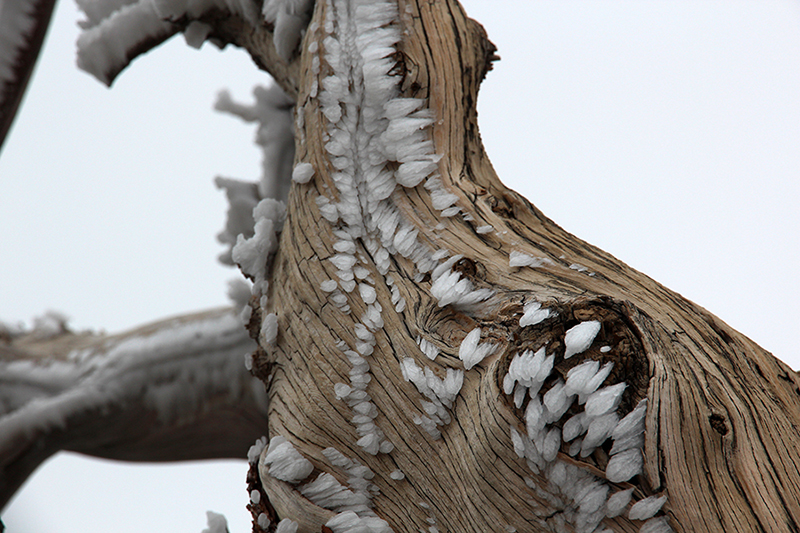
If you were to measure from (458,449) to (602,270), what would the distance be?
8.8 inches

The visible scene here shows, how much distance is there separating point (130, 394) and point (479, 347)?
67 cm

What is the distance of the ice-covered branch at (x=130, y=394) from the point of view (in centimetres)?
88

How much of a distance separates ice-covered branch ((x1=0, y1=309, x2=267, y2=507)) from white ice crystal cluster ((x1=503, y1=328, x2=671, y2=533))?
64 cm

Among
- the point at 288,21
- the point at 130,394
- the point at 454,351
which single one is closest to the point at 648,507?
the point at 454,351

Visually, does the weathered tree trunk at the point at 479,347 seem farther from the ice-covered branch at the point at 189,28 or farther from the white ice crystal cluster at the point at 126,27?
the white ice crystal cluster at the point at 126,27

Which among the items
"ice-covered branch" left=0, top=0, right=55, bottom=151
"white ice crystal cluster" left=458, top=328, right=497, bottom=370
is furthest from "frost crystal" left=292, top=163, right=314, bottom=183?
"ice-covered branch" left=0, top=0, right=55, bottom=151

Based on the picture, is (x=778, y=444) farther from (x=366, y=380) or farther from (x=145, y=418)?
(x=145, y=418)

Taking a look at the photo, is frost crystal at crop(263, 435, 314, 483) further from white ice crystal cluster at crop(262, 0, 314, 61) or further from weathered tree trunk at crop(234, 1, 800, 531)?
white ice crystal cluster at crop(262, 0, 314, 61)

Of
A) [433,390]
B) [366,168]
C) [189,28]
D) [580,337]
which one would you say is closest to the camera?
[580,337]

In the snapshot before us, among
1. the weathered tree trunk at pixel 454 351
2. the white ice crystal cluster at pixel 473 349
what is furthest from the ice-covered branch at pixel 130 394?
the white ice crystal cluster at pixel 473 349

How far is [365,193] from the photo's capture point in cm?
64

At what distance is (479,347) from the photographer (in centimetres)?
48

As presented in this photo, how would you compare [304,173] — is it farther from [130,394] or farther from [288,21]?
[130,394]

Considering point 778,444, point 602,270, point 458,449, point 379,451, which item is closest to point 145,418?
point 379,451
